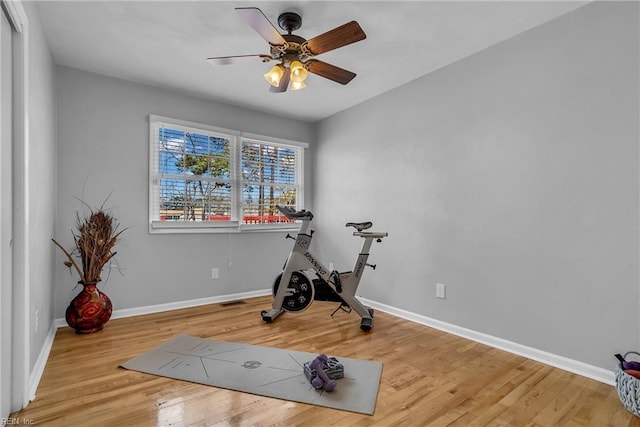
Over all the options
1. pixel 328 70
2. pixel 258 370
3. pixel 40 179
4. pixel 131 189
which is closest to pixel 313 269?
pixel 258 370

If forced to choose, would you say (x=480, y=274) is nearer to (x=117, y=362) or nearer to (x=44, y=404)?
(x=117, y=362)

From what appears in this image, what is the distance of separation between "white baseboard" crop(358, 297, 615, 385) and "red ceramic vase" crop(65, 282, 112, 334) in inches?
115

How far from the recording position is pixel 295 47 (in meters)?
2.29

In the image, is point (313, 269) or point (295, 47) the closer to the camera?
point (295, 47)

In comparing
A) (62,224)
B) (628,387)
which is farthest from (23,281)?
(628,387)

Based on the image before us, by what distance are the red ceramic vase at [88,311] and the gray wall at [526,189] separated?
2830 millimetres

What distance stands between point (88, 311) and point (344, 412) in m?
2.48

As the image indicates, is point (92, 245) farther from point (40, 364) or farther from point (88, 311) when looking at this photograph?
point (40, 364)

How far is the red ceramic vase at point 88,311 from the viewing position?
2869 mm

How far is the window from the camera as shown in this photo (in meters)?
3.75

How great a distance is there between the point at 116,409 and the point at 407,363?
1.88 metres

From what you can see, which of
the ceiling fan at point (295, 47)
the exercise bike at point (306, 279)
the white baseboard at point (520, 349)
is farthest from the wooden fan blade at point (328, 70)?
the white baseboard at point (520, 349)

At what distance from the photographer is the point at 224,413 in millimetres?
1768

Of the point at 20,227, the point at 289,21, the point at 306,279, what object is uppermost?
the point at 289,21
